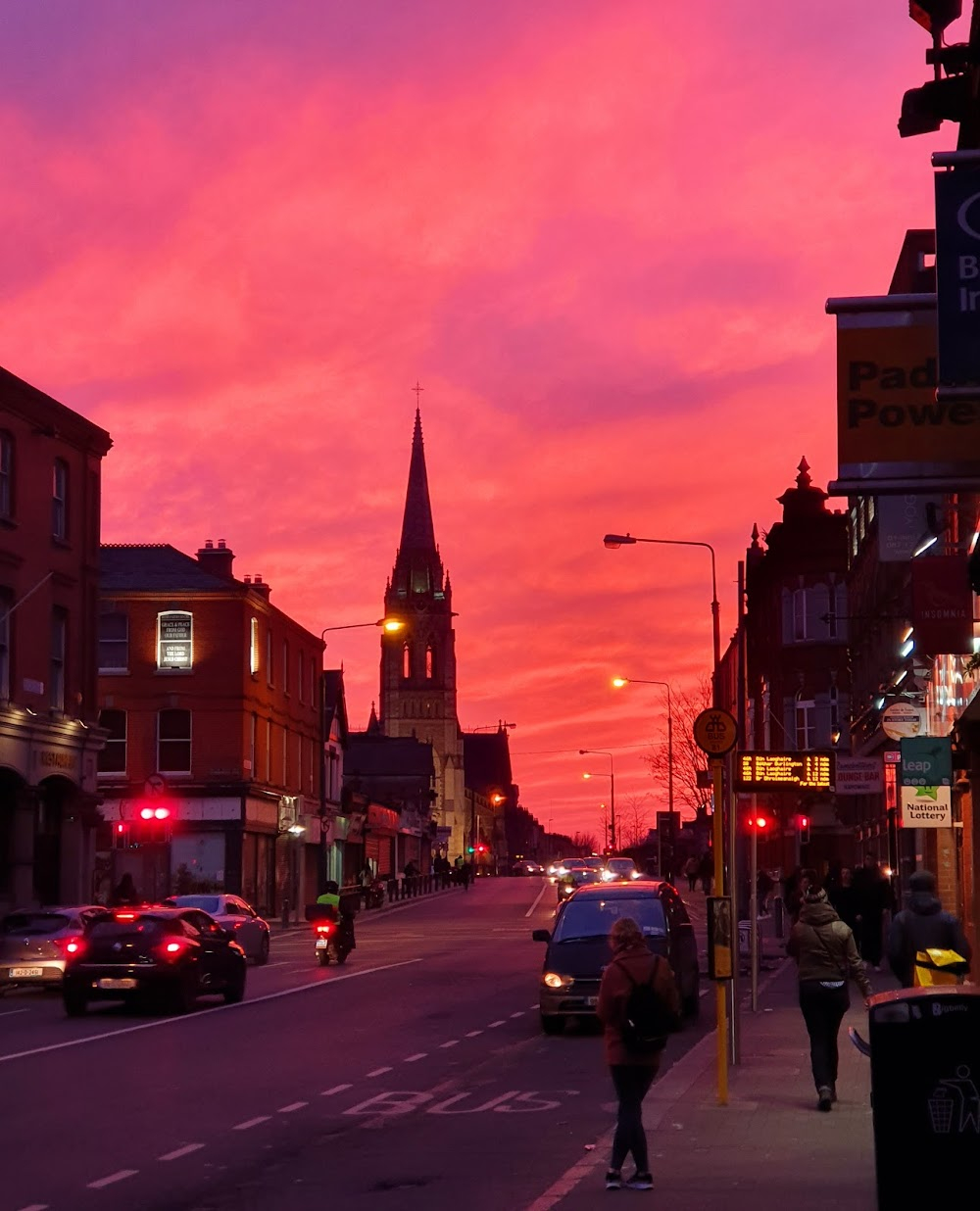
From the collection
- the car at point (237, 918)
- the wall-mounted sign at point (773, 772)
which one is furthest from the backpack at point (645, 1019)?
the car at point (237, 918)

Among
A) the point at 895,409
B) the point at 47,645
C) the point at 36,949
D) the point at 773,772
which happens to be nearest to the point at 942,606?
the point at 773,772

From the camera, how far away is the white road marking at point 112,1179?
41.0 ft

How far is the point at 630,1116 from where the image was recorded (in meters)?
12.0

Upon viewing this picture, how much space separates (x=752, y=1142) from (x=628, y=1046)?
1.88 m

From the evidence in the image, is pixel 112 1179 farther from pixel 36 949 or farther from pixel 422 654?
pixel 422 654

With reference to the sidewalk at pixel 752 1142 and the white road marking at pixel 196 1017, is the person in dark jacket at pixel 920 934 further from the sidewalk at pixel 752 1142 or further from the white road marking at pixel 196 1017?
the white road marking at pixel 196 1017

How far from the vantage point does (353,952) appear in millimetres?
43906

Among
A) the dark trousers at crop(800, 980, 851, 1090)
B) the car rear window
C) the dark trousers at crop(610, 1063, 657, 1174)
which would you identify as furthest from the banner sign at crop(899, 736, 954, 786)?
the car rear window

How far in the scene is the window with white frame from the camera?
64.1m

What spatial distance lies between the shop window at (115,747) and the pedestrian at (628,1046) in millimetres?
52446

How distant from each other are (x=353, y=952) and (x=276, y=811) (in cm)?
2588

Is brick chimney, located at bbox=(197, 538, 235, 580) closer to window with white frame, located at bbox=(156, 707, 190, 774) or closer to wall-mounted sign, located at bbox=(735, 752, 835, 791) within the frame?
window with white frame, located at bbox=(156, 707, 190, 774)

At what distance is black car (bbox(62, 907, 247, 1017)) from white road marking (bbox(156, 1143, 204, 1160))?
41.1 ft

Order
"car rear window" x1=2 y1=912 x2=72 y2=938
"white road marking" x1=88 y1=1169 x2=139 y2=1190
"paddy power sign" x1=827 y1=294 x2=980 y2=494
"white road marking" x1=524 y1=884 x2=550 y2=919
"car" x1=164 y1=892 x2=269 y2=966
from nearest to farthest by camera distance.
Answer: "paddy power sign" x1=827 y1=294 x2=980 y2=494 < "white road marking" x1=88 y1=1169 x2=139 y2=1190 < "car rear window" x1=2 y1=912 x2=72 y2=938 < "car" x1=164 y1=892 x2=269 y2=966 < "white road marking" x1=524 y1=884 x2=550 y2=919
